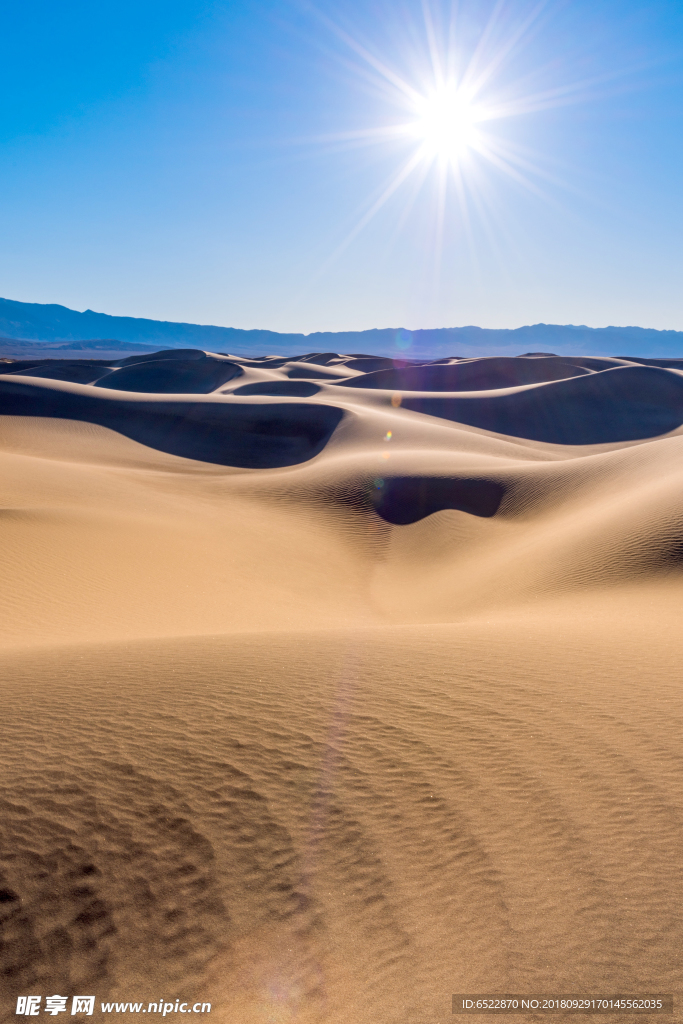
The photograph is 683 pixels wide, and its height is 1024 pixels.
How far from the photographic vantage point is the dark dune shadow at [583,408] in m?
38.6

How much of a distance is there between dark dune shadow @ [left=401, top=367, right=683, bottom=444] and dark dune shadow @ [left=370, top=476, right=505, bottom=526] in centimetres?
2106

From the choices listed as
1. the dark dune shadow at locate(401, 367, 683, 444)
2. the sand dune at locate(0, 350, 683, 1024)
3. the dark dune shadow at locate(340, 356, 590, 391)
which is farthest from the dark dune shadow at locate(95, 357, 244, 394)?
the sand dune at locate(0, 350, 683, 1024)

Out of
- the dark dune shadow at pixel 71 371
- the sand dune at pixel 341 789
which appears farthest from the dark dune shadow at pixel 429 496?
the dark dune shadow at pixel 71 371

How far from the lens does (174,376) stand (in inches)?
Answer: 2933

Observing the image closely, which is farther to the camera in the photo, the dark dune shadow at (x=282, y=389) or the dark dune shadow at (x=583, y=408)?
the dark dune shadow at (x=282, y=389)

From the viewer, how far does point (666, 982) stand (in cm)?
283

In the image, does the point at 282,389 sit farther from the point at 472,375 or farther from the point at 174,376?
the point at 174,376

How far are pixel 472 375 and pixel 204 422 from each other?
38424 millimetres

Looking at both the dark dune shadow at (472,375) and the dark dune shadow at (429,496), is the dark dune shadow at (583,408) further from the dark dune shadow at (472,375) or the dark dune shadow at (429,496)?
the dark dune shadow at (429,496)

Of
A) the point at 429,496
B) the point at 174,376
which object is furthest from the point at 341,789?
the point at 174,376

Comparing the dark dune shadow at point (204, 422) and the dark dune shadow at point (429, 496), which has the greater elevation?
the dark dune shadow at point (204, 422)

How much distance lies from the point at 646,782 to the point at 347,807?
2190mm

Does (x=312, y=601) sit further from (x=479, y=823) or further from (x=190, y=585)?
(x=479, y=823)

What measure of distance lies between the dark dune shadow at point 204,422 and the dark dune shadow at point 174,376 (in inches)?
1349
